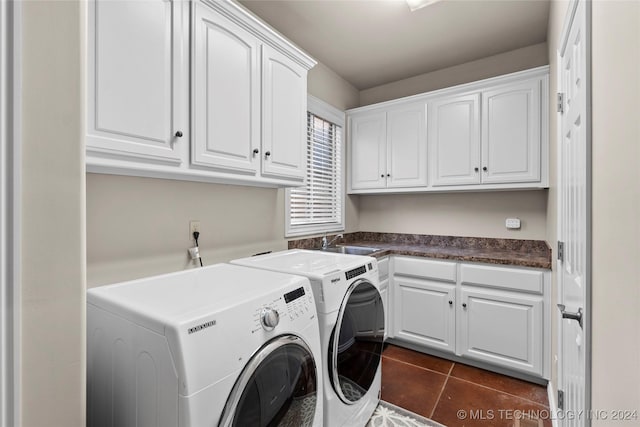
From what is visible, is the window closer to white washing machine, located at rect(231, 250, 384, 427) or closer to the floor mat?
white washing machine, located at rect(231, 250, 384, 427)

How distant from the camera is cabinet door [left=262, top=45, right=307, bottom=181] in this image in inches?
73.5

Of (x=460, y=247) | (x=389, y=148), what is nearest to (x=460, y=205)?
(x=460, y=247)

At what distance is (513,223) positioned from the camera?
108 inches

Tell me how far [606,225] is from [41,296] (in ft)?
4.19

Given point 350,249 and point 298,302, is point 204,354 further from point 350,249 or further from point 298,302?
point 350,249

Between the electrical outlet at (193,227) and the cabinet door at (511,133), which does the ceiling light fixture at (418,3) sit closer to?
the cabinet door at (511,133)

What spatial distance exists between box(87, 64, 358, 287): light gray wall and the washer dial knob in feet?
2.94

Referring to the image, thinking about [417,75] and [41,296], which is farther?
[417,75]

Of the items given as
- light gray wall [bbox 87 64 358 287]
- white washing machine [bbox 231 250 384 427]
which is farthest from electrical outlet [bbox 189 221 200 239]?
white washing machine [bbox 231 250 384 427]

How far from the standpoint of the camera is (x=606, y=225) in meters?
0.77

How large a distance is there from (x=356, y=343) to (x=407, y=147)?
2.02 meters

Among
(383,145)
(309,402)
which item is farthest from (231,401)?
(383,145)

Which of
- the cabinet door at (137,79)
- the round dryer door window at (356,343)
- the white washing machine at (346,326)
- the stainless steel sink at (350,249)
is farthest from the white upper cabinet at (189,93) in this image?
the stainless steel sink at (350,249)

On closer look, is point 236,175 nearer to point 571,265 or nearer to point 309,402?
point 309,402
